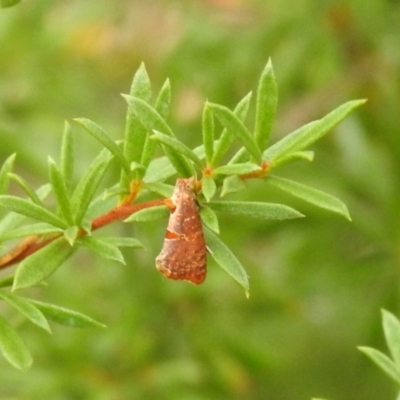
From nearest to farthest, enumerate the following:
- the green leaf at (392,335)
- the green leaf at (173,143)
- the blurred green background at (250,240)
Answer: the green leaf at (173,143) → the green leaf at (392,335) → the blurred green background at (250,240)

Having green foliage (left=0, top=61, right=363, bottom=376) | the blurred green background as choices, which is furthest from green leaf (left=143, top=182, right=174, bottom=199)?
the blurred green background

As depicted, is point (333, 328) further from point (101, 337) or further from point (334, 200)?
point (334, 200)

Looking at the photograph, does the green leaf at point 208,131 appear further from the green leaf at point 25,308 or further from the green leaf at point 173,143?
the green leaf at point 25,308

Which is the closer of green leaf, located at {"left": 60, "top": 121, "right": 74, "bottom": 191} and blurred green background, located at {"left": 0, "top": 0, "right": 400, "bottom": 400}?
green leaf, located at {"left": 60, "top": 121, "right": 74, "bottom": 191}

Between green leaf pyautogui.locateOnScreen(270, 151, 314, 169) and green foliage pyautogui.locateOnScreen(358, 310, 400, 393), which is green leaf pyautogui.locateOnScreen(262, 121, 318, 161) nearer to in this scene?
green leaf pyautogui.locateOnScreen(270, 151, 314, 169)

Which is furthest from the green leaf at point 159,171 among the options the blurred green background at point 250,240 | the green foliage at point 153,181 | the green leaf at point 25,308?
the blurred green background at point 250,240

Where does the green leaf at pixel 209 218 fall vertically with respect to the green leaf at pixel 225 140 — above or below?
below
